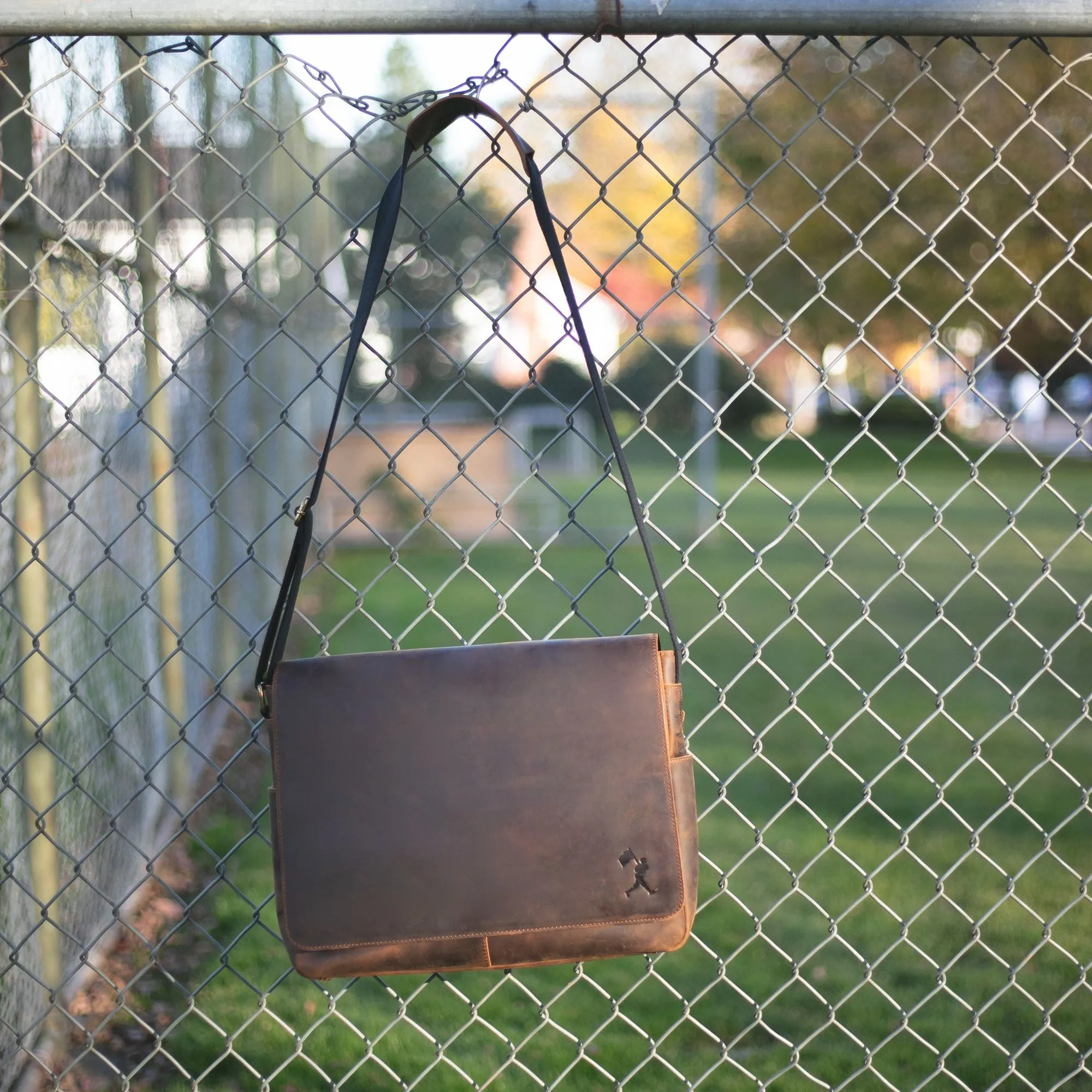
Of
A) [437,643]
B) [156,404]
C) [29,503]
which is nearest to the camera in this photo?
[29,503]

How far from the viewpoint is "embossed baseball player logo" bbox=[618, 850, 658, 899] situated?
1.52m

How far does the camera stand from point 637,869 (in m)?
1.52

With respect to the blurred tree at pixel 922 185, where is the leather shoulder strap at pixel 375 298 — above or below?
above

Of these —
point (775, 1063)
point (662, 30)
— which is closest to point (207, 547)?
point (775, 1063)

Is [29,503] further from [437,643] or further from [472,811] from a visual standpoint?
[437,643]

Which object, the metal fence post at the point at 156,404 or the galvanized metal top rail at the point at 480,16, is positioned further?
the metal fence post at the point at 156,404

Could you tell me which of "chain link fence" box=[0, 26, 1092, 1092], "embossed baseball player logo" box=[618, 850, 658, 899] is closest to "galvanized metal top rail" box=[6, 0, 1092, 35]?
"chain link fence" box=[0, 26, 1092, 1092]

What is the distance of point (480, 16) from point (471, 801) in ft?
3.58

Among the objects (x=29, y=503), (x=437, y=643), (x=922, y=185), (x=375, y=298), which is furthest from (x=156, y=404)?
(x=922, y=185)

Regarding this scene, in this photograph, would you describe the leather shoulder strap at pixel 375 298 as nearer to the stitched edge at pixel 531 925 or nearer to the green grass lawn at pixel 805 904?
the stitched edge at pixel 531 925

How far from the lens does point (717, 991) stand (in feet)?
9.78

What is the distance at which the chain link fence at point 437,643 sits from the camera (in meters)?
1.79

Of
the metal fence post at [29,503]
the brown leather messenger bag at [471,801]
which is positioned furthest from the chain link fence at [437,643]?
the brown leather messenger bag at [471,801]

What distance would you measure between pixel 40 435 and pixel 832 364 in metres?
1.70
